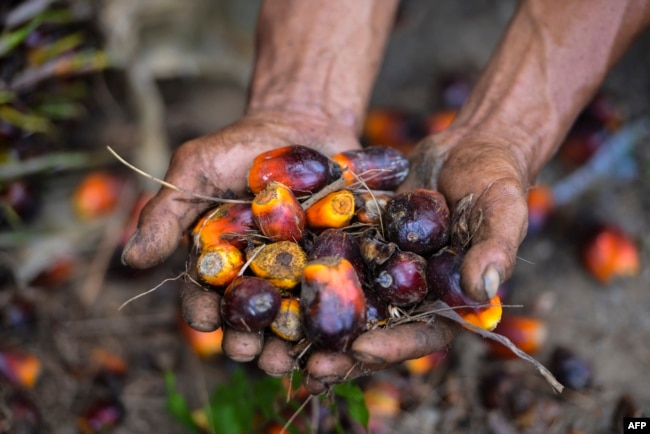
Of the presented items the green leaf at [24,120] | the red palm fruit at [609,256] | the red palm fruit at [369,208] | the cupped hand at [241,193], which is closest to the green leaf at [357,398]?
the cupped hand at [241,193]

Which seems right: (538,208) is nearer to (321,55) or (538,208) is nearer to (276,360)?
(321,55)

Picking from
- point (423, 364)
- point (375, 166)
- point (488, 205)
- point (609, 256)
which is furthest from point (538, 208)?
point (488, 205)

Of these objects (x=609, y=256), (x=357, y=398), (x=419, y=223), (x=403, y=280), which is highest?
(x=419, y=223)

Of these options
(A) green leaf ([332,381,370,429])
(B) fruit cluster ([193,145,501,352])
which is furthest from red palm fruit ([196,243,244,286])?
(A) green leaf ([332,381,370,429])

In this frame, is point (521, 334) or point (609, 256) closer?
point (521, 334)

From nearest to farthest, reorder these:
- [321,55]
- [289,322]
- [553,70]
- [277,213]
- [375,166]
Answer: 1. [289,322]
2. [277,213]
3. [375,166]
4. [553,70]
5. [321,55]

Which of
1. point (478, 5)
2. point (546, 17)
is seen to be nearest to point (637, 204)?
point (546, 17)

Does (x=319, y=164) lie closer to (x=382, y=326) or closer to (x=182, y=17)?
(x=382, y=326)

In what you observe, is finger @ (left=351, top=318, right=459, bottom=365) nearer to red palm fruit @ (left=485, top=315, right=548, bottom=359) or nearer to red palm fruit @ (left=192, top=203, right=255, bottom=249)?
red palm fruit @ (left=192, top=203, right=255, bottom=249)
